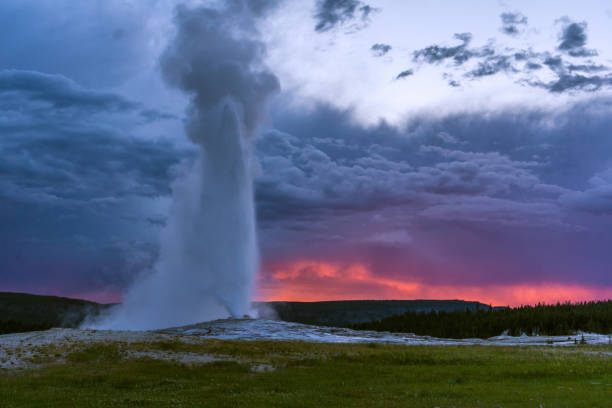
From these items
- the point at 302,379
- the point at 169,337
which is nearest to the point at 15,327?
the point at 169,337

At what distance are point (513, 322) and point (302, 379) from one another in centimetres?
7206

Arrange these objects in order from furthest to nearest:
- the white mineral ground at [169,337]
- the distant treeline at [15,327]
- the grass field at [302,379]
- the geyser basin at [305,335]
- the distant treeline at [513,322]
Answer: the distant treeline at [15,327]
the distant treeline at [513,322]
the geyser basin at [305,335]
the white mineral ground at [169,337]
the grass field at [302,379]

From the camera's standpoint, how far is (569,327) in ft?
271

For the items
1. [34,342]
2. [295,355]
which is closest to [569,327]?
[295,355]

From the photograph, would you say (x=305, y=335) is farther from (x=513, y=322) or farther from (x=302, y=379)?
(x=513, y=322)

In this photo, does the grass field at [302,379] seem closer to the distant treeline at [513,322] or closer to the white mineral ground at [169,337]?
the white mineral ground at [169,337]

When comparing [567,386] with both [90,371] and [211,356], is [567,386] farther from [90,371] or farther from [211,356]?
[90,371]

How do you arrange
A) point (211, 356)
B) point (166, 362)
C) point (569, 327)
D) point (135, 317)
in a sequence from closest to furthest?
point (166, 362), point (211, 356), point (569, 327), point (135, 317)

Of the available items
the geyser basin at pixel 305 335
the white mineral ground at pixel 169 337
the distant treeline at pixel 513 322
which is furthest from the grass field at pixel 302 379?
the distant treeline at pixel 513 322

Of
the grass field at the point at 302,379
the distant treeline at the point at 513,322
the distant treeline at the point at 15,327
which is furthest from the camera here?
the distant treeline at the point at 15,327

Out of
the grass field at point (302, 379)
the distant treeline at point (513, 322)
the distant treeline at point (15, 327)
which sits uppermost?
the distant treeline at point (513, 322)

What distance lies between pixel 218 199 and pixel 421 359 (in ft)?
177

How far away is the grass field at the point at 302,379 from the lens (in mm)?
23109

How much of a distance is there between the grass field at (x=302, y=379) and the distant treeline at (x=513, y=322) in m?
49.6
